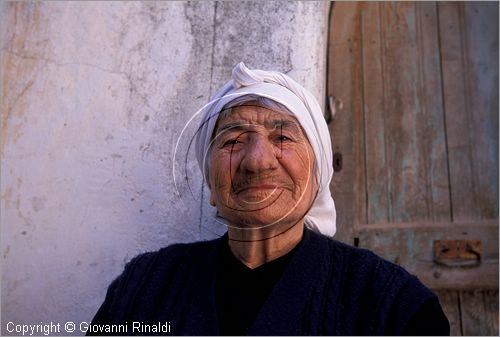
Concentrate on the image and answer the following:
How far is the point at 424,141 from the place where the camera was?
2.17 m

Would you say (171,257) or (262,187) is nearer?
(262,187)

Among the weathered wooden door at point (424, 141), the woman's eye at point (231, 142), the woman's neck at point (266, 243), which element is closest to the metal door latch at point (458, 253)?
the weathered wooden door at point (424, 141)

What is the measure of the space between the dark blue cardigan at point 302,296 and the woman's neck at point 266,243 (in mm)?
50

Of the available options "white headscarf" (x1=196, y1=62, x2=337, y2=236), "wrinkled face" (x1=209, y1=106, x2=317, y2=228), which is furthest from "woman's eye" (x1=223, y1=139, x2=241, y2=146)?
"white headscarf" (x1=196, y1=62, x2=337, y2=236)

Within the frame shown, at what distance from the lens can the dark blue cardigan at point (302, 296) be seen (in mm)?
1174

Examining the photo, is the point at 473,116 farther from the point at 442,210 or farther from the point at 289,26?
the point at 289,26

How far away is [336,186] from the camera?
2148 mm

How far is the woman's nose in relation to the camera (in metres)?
1.30

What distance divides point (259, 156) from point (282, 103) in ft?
0.63

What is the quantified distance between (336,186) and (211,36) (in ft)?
2.94

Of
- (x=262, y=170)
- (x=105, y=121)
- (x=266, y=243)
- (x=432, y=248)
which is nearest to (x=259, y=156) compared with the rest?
(x=262, y=170)

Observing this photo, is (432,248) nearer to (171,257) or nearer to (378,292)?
(378,292)

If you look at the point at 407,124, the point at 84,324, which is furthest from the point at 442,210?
the point at 84,324

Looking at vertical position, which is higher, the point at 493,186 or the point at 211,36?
the point at 211,36
